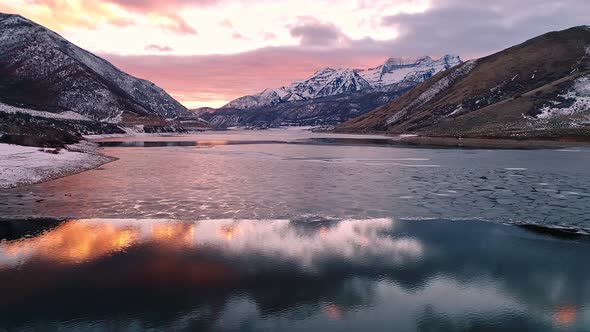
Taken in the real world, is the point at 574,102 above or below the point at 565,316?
above

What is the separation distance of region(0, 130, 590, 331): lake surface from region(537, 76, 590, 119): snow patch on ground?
165799 millimetres

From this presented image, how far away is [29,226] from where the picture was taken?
23.8 meters

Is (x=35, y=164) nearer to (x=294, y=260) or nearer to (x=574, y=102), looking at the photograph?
(x=294, y=260)

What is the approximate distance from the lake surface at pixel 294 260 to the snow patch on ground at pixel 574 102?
165799 millimetres

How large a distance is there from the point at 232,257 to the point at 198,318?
5811 mm

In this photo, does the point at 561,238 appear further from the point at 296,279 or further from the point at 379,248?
the point at 296,279

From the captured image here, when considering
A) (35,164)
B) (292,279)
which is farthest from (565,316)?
(35,164)

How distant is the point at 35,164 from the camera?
4759 centimetres

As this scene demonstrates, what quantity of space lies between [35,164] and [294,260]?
133 ft

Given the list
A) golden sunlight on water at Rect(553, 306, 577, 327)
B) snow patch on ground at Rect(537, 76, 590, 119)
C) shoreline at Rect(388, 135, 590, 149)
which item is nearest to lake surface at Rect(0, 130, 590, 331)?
golden sunlight on water at Rect(553, 306, 577, 327)

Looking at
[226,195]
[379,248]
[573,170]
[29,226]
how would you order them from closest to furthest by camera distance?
[379,248] < [29,226] < [226,195] < [573,170]

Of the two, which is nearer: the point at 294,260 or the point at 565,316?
the point at 565,316

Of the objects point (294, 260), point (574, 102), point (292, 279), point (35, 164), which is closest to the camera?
point (292, 279)

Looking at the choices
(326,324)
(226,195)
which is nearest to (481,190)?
(226,195)
